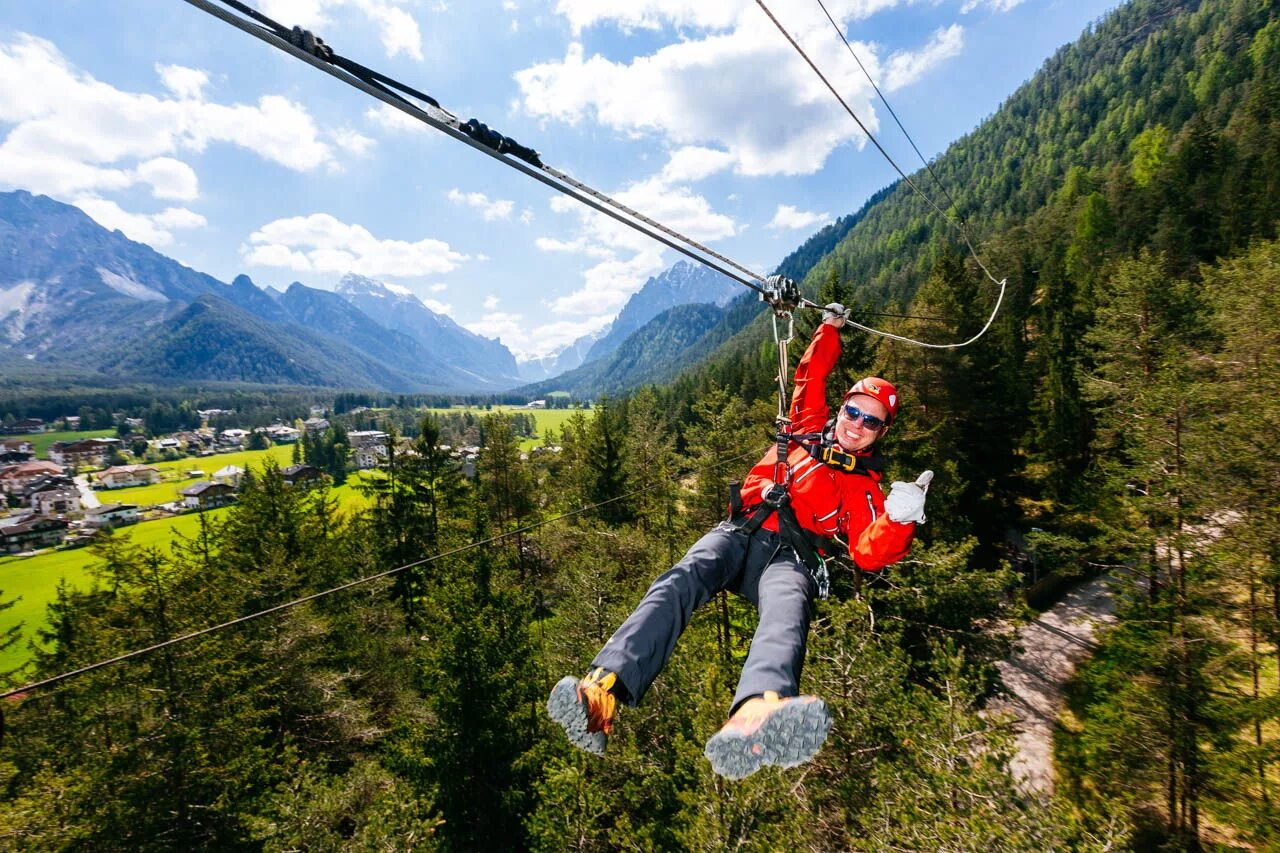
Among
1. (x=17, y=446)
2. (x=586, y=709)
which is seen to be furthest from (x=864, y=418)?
(x=17, y=446)

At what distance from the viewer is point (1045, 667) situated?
19453mm

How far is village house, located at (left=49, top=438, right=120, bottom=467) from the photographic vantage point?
120 meters

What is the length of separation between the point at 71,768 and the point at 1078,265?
70162mm

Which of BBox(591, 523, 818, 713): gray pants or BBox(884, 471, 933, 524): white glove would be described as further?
BBox(884, 471, 933, 524): white glove

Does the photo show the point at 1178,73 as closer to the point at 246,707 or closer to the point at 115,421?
the point at 246,707

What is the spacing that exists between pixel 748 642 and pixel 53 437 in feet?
719

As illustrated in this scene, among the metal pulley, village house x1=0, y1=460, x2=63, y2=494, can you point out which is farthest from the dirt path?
village house x1=0, y1=460, x2=63, y2=494

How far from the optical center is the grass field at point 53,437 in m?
133

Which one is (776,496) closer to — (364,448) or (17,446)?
(364,448)

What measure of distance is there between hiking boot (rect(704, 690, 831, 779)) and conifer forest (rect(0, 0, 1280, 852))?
9.31 feet

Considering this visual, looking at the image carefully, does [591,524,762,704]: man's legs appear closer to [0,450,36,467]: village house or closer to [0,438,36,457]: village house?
[0,450,36,467]: village house

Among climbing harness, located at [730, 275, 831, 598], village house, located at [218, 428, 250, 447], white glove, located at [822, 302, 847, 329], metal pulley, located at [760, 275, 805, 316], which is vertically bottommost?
village house, located at [218, 428, 250, 447]

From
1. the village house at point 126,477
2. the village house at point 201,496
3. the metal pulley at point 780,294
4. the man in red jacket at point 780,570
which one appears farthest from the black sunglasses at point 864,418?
the village house at point 126,477

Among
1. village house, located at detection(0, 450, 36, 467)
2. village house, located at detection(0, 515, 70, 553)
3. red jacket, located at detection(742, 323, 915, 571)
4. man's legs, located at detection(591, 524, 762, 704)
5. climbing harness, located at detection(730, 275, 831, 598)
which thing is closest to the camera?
man's legs, located at detection(591, 524, 762, 704)
